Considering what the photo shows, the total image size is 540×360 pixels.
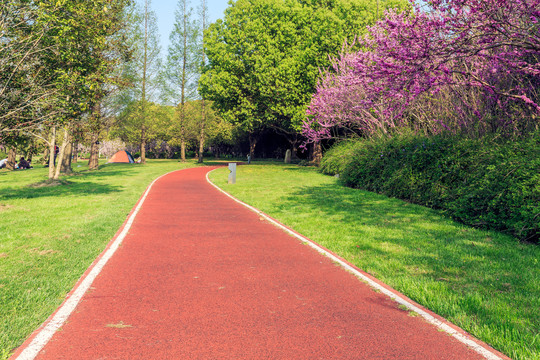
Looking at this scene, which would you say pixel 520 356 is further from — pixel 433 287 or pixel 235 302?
pixel 235 302

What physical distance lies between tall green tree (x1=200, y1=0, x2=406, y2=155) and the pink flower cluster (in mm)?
15104

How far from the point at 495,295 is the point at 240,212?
8051mm

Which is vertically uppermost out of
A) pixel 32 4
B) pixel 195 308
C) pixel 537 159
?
pixel 32 4

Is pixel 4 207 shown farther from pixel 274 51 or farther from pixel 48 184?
pixel 274 51

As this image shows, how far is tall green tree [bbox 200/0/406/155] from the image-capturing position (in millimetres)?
30109

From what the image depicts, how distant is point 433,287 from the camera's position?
213 inches

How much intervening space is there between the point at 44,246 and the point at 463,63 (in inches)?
514

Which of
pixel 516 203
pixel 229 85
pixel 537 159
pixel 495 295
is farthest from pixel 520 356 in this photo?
pixel 229 85

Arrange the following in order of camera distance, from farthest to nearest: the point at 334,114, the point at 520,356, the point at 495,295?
the point at 334,114
the point at 495,295
the point at 520,356

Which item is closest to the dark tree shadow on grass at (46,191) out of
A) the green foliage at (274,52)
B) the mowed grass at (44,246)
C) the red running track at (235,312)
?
the mowed grass at (44,246)

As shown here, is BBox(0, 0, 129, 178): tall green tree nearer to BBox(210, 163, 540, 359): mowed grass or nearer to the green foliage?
BBox(210, 163, 540, 359): mowed grass

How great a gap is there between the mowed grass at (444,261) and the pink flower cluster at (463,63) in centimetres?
298

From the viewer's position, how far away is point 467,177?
10383 millimetres

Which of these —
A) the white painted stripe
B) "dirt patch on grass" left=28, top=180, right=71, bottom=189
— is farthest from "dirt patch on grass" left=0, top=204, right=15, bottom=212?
the white painted stripe
